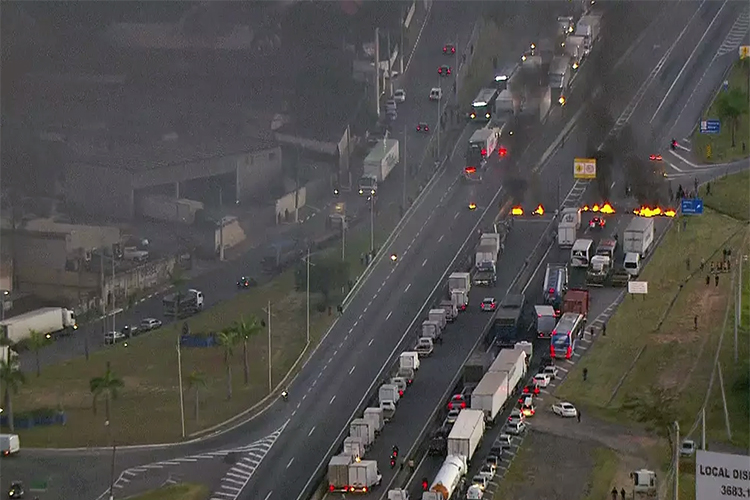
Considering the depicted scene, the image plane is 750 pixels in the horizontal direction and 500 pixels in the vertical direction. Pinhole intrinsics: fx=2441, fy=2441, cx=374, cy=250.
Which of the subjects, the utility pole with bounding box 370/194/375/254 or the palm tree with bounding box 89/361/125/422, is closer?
the palm tree with bounding box 89/361/125/422

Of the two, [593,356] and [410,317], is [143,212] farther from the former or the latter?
[593,356]

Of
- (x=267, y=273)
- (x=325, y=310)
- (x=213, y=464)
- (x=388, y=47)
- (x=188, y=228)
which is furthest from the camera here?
(x=388, y=47)

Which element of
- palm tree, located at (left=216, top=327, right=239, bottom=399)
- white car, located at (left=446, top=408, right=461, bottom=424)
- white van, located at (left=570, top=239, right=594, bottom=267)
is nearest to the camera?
white car, located at (left=446, top=408, right=461, bottom=424)

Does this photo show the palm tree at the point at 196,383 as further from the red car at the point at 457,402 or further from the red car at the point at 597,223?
the red car at the point at 597,223

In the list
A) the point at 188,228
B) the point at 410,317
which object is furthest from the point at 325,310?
the point at 188,228

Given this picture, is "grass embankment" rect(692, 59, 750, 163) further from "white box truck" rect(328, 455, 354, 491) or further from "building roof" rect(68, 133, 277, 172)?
"white box truck" rect(328, 455, 354, 491)

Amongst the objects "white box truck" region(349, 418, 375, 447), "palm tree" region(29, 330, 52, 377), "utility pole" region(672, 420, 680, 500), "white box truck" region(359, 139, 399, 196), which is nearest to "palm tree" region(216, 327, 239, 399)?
"palm tree" region(29, 330, 52, 377)

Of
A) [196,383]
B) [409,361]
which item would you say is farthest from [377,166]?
[196,383]
